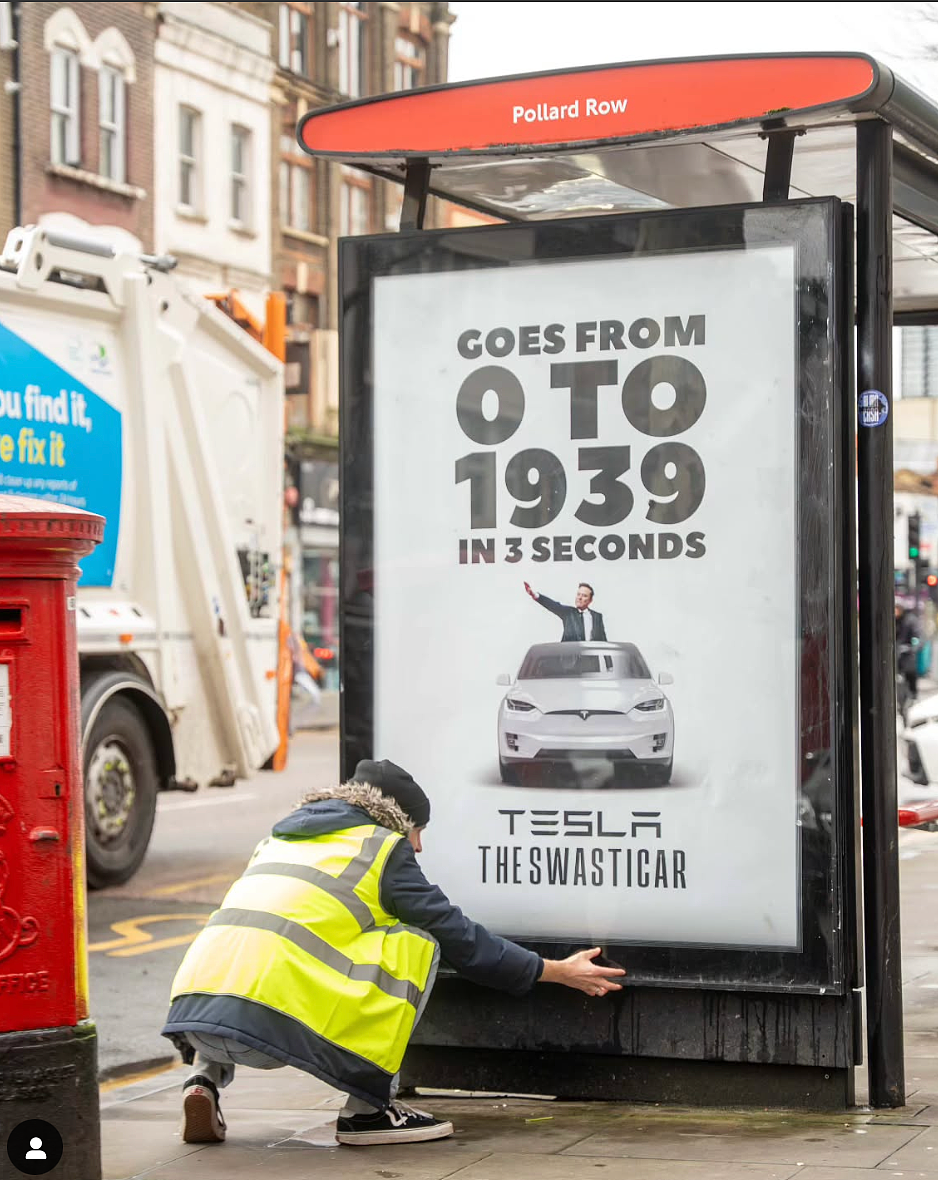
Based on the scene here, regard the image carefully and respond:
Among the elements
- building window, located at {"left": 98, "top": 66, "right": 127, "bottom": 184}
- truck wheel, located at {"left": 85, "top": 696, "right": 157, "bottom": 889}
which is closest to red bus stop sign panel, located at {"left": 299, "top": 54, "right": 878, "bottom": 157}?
truck wheel, located at {"left": 85, "top": 696, "right": 157, "bottom": 889}

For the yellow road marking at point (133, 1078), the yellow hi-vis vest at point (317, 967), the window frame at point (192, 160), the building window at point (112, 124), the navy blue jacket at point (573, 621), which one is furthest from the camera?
the window frame at point (192, 160)

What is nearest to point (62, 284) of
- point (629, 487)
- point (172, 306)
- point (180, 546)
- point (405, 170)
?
point (172, 306)

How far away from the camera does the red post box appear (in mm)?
4766

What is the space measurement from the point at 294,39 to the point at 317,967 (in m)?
34.5

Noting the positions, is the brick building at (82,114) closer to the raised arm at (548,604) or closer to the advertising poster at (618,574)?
the advertising poster at (618,574)

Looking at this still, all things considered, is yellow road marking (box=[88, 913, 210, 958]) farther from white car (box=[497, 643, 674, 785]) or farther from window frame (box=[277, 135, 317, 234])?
window frame (box=[277, 135, 317, 234])

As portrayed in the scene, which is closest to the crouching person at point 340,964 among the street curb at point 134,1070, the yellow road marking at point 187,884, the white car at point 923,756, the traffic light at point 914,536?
the street curb at point 134,1070

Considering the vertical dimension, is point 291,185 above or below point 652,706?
above

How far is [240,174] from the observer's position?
34031mm

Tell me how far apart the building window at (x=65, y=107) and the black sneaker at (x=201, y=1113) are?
2439 cm

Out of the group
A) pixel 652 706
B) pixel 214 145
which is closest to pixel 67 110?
pixel 214 145

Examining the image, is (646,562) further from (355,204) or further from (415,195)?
(355,204)

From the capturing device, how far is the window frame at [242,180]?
3373 centimetres

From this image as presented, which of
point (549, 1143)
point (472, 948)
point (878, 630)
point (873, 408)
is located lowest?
point (549, 1143)
